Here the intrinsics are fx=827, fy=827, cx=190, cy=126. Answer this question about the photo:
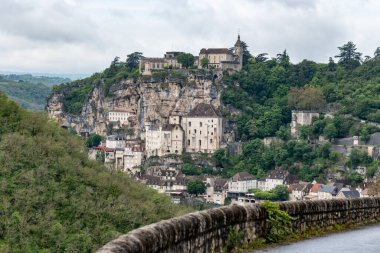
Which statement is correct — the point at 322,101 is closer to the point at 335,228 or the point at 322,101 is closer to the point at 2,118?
the point at 2,118

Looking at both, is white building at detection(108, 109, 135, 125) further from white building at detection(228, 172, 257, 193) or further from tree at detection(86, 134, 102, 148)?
white building at detection(228, 172, 257, 193)

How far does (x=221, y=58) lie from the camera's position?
422 feet

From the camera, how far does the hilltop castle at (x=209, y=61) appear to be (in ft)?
413

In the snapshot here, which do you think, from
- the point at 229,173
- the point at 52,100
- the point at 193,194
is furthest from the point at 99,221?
the point at 52,100

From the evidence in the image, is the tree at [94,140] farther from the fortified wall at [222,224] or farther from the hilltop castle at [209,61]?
the fortified wall at [222,224]

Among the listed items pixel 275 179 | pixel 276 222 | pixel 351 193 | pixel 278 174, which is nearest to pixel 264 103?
pixel 278 174

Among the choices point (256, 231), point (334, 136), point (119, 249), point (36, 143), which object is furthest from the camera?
point (334, 136)

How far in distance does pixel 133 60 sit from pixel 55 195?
108335 mm

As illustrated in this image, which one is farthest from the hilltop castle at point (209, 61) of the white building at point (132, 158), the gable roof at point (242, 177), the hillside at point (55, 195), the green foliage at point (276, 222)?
the green foliage at point (276, 222)

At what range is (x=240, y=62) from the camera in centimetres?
13088

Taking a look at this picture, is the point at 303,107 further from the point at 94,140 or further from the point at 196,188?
the point at 94,140

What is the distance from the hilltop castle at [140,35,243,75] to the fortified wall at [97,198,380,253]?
113 metres

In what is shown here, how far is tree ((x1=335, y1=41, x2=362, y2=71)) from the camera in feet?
434

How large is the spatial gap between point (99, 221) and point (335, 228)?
1870cm
